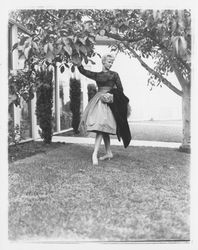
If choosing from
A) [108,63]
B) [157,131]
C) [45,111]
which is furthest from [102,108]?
[157,131]

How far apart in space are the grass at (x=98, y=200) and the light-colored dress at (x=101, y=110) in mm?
538

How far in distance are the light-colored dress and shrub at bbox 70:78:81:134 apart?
164 inches

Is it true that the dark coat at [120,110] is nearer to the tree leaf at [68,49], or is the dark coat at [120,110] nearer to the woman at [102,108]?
the woman at [102,108]

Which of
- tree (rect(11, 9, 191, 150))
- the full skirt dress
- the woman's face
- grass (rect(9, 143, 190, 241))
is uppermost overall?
tree (rect(11, 9, 191, 150))

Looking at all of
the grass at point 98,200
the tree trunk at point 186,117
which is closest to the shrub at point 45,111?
the grass at point 98,200

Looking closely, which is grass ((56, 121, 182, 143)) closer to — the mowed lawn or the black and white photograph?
the mowed lawn

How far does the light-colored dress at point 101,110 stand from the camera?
15.8ft

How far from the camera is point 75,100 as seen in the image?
363 inches

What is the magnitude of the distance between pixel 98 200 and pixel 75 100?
19.2 feet

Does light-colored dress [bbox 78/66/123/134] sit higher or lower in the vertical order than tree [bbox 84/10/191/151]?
lower

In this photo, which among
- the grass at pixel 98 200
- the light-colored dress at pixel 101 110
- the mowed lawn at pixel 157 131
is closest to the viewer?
the grass at pixel 98 200

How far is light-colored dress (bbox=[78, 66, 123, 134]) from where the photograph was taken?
4816 mm

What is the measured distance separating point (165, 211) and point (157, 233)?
0.40 metres

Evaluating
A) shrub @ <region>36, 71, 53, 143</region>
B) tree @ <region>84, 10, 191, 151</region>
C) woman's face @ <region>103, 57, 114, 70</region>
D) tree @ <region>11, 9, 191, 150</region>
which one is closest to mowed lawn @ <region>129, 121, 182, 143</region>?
tree @ <region>84, 10, 191, 151</region>
